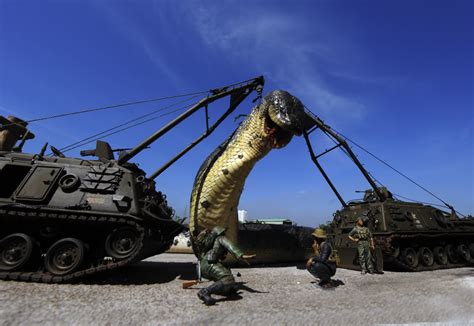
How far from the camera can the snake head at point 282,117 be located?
884 centimetres

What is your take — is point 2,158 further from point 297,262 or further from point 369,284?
point 297,262

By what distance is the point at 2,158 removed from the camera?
7578 millimetres

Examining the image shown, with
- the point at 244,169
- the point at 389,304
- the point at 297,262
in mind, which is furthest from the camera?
the point at 297,262

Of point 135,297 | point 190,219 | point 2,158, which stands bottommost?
point 135,297

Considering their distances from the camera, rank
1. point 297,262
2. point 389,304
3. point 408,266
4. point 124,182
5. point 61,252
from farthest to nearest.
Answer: point 297,262, point 408,266, point 124,182, point 61,252, point 389,304

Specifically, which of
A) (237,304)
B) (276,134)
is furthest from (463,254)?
(237,304)

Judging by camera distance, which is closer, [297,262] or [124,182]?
[124,182]

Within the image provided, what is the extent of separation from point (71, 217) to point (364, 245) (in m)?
8.21

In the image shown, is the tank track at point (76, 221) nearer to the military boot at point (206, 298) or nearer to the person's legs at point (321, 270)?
the military boot at point (206, 298)

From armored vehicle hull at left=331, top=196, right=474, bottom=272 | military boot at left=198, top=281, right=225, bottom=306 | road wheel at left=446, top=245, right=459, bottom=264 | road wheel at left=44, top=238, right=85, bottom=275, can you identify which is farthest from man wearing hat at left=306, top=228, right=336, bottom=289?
road wheel at left=446, top=245, right=459, bottom=264

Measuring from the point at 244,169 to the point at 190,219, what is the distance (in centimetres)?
233

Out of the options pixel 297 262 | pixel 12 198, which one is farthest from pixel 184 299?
pixel 297 262

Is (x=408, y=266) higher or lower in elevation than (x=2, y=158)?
lower

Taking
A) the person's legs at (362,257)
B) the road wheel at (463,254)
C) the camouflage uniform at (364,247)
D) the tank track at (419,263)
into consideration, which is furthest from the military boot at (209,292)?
the road wheel at (463,254)
